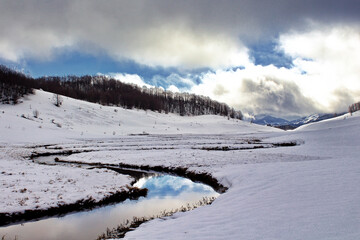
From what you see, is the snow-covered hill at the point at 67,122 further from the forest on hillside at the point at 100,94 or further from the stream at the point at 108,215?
the stream at the point at 108,215

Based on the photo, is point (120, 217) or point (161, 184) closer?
point (120, 217)

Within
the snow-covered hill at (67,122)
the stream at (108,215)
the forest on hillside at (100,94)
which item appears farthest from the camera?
the forest on hillside at (100,94)

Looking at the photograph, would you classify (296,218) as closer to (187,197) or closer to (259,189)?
(259,189)

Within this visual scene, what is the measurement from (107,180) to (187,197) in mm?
5577

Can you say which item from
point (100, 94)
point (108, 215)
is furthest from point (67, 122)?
point (100, 94)

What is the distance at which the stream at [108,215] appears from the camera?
26.9ft

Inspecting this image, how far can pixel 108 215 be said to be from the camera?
32.3ft

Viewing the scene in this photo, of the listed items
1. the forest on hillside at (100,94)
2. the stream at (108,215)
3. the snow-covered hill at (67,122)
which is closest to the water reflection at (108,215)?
the stream at (108,215)

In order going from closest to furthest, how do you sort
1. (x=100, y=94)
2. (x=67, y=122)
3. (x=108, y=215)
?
(x=108, y=215) < (x=67, y=122) < (x=100, y=94)

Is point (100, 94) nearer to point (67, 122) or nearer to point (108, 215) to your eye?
point (67, 122)

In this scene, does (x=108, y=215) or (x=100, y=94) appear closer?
(x=108, y=215)

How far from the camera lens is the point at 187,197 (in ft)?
41.3

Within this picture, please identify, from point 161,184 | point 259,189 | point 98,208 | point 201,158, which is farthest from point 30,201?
point 201,158

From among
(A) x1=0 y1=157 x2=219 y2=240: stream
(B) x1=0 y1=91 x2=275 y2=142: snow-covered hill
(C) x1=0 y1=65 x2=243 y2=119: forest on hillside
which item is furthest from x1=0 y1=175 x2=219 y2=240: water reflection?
(C) x1=0 y1=65 x2=243 y2=119: forest on hillside
